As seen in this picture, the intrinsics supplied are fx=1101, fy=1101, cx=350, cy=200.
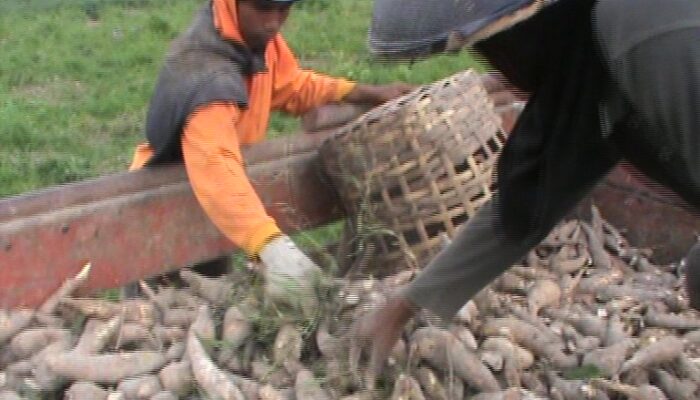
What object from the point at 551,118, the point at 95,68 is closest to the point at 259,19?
the point at 551,118

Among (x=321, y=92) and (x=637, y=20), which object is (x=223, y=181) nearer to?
(x=321, y=92)

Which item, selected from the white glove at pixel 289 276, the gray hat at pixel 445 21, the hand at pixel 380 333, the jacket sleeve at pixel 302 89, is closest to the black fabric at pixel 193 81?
the jacket sleeve at pixel 302 89

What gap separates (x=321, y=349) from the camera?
8.74ft

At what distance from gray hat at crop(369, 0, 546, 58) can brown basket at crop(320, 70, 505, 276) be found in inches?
53.3

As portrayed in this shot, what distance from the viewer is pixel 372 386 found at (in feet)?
8.50

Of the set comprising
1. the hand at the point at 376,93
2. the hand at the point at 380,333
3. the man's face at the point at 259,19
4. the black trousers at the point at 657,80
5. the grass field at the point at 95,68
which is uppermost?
the black trousers at the point at 657,80

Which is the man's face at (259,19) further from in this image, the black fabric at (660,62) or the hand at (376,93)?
the black fabric at (660,62)

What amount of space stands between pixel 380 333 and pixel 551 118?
2.50 feet

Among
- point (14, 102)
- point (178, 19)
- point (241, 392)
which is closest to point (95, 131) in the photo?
point (14, 102)

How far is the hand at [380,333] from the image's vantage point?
2.56 meters

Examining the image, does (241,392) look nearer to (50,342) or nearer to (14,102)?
(50,342)

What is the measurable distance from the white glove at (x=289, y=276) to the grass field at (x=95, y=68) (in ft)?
7.47

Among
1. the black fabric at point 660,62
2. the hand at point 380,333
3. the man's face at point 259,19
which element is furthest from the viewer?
the man's face at point 259,19

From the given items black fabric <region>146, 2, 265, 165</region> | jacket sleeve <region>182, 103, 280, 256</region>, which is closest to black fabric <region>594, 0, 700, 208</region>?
jacket sleeve <region>182, 103, 280, 256</region>
